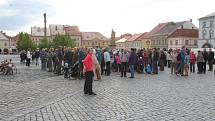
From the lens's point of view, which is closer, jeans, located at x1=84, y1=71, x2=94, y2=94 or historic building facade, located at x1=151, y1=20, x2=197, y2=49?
jeans, located at x1=84, y1=71, x2=94, y2=94

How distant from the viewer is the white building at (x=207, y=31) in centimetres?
8419

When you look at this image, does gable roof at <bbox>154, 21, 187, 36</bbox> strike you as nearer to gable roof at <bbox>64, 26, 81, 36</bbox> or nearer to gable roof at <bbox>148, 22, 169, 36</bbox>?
gable roof at <bbox>148, 22, 169, 36</bbox>

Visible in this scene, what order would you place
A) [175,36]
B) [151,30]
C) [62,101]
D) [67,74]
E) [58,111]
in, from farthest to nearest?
[151,30] < [175,36] < [67,74] < [62,101] < [58,111]

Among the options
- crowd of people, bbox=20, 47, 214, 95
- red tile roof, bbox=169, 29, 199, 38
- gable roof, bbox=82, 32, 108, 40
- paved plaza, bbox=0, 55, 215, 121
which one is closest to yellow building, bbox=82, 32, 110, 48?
gable roof, bbox=82, 32, 108, 40

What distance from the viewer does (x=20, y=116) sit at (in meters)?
9.23

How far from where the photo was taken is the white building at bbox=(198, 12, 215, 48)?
8419 cm

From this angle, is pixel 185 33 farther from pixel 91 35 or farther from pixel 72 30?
pixel 72 30

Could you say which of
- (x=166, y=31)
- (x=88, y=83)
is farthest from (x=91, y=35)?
(x=88, y=83)

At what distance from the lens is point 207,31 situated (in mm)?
86125

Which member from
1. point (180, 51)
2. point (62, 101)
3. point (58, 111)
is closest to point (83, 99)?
point (62, 101)

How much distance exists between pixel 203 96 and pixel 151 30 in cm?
10480

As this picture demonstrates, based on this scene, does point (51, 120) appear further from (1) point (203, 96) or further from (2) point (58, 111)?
(1) point (203, 96)

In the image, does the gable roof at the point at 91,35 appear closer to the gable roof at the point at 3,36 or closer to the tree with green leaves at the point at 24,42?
the tree with green leaves at the point at 24,42

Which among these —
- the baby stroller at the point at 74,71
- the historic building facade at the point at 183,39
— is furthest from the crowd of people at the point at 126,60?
the historic building facade at the point at 183,39
